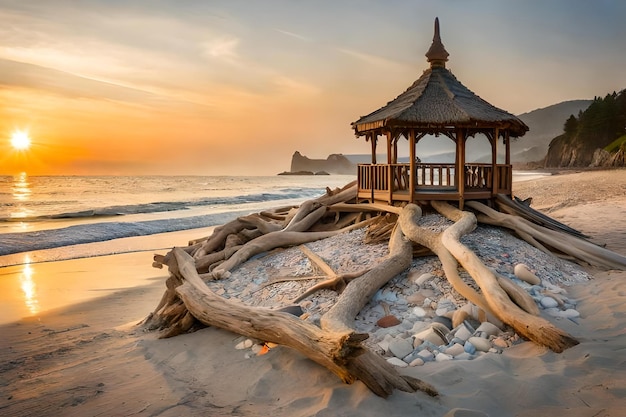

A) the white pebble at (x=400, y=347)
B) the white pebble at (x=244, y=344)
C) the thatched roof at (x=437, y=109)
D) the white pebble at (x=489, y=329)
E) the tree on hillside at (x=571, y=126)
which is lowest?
the white pebble at (x=244, y=344)

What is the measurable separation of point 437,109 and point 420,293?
5105 millimetres

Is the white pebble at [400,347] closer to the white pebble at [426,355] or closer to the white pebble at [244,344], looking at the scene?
the white pebble at [426,355]

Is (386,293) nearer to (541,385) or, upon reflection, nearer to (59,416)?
(541,385)

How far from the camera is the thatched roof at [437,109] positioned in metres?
10.3

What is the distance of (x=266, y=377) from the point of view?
210 inches

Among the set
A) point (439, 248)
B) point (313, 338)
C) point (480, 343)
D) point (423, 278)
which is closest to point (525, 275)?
point (439, 248)

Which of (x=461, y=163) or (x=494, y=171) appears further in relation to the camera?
(x=494, y=171)

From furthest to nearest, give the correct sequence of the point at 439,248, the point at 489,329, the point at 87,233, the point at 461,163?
the point at 87,233 → the point at 461,163 → the point at 439,248 → the point at 489,329

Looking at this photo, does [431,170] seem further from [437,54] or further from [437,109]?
[437,54]

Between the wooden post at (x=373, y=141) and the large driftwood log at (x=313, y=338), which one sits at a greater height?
the wooden post at (x=373, y=141)

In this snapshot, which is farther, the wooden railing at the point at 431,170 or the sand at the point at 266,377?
the wooden railing at the point at 431,170

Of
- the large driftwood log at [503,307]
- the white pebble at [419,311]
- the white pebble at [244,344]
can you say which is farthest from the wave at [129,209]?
the white pebble at [419,311]

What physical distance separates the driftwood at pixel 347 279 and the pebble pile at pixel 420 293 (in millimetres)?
183

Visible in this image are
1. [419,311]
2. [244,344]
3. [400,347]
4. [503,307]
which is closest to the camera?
[400,347]
